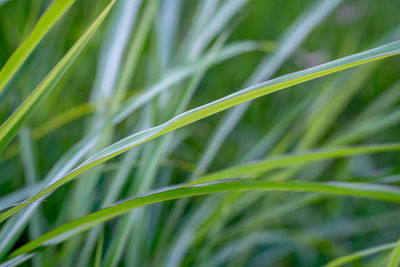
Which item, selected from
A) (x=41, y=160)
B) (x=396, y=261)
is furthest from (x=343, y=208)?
(x=41, y=160)

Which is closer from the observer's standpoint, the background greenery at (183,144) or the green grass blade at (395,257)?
the green grass blade at (395,257)

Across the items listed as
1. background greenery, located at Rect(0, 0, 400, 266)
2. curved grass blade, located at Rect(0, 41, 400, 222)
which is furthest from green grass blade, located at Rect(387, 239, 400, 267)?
curved grass blade, located at Rect(0, 41, 400, 222)

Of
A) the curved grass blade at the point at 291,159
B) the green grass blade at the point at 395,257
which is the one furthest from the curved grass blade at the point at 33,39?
the green grass blade at the point at 395,257

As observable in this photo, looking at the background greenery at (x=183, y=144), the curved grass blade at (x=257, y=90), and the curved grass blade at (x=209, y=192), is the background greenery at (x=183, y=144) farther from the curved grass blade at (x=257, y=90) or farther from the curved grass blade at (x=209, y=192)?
the curved grass blade at (x=257, y=90)

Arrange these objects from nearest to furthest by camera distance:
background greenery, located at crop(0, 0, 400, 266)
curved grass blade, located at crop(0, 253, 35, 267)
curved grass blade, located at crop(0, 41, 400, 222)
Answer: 1. curved grass blade, located at crop(0, 41, 400, 222)
2. curved grass blade, located at crop(0, 253, 35, 267)
3. background greenery, located at crop(0, 0, 400, 266)

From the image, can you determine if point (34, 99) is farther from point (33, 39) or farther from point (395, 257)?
point (395, 257)

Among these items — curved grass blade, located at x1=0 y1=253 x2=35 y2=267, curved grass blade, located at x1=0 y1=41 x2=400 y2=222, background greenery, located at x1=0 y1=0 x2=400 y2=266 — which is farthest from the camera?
background greenery, located at x1=0 y1=0 x2=400 y2=266

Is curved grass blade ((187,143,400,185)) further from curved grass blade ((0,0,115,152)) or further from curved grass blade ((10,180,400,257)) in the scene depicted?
curved grass blade ((0,0,115,152))
